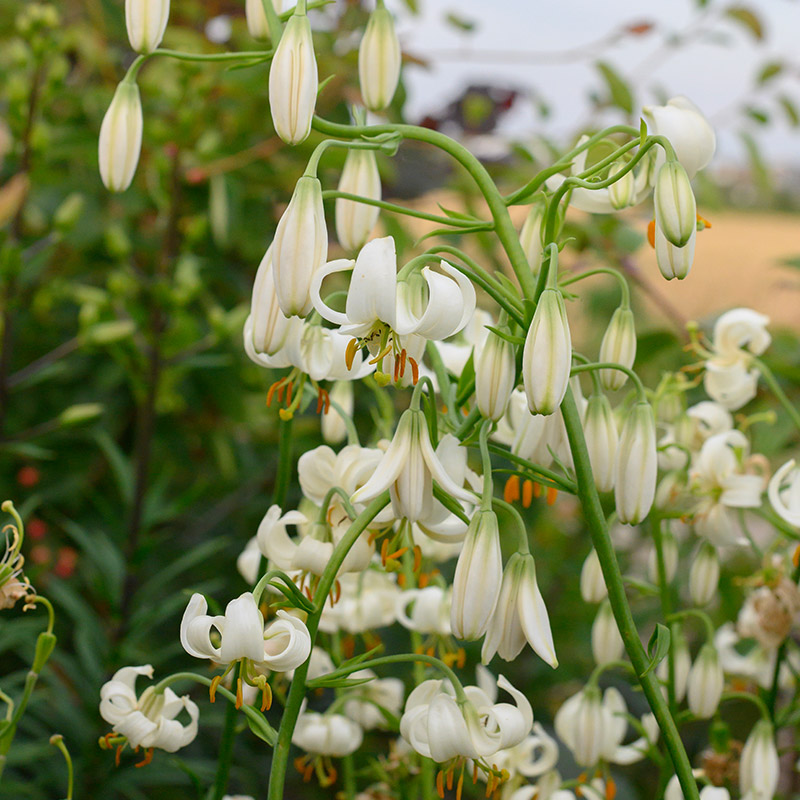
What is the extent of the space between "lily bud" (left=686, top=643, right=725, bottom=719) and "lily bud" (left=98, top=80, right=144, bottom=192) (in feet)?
1.70

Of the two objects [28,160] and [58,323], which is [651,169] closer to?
[28,160]

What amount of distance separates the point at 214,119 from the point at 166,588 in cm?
69

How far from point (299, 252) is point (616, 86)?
96 cm

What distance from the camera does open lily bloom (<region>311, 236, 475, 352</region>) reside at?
0.42 metres

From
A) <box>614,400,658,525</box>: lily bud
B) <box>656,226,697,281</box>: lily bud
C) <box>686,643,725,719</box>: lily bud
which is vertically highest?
<box>656,226,697,281</box>: lily bud

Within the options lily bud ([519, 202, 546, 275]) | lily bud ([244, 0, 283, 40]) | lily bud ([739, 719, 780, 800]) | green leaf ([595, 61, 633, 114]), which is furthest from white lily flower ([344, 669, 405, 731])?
green leaf ([595, 61, 633, 114])

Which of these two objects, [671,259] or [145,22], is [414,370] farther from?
[145,22]

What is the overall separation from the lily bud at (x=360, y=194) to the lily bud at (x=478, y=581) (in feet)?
0.72

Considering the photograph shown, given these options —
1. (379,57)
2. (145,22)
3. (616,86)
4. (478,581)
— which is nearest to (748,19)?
(616,86)

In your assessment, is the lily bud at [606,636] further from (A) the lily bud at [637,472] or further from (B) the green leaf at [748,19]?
(B) the green leaf at [748,19]

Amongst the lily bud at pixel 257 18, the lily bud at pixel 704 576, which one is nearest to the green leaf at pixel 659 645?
the lily bud at pixel 704 576

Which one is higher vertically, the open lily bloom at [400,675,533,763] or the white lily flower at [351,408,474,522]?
the white lily flower at [351,408,474,522]

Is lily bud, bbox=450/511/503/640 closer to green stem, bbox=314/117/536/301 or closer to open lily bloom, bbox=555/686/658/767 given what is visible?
green stem, bbox=314/117/536/301

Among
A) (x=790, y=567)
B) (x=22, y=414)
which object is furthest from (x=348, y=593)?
(x=22, y=414)
